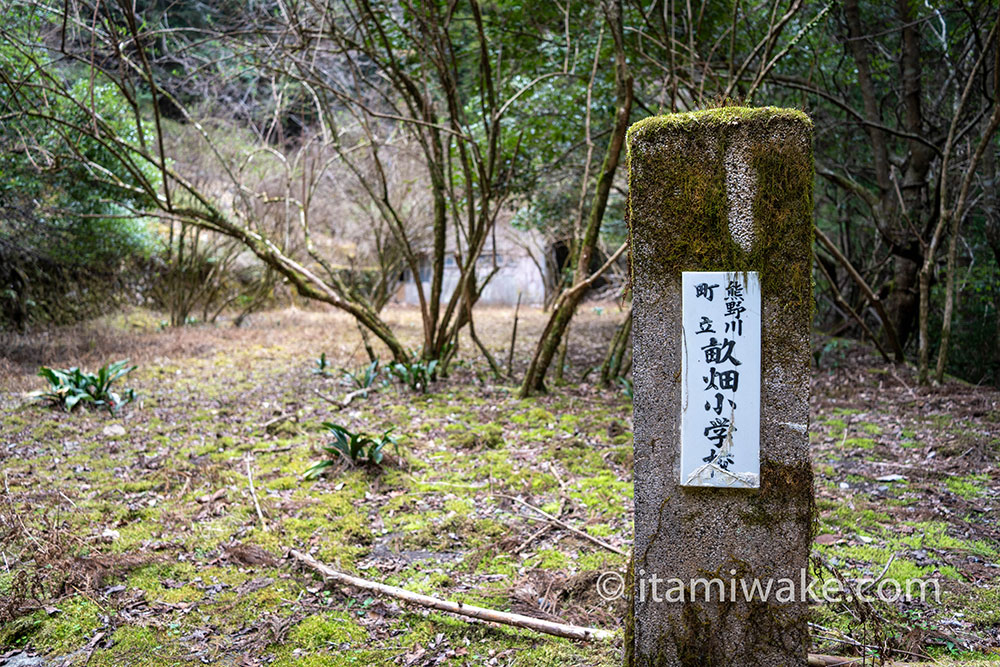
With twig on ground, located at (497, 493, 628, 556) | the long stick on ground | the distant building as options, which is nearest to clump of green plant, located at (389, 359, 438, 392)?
twig on ground, located at (497, 493, 628, 556)

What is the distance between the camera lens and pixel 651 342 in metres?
1.83

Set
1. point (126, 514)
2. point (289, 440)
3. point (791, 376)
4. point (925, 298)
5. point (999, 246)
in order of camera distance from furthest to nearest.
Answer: point (999, 246) → point (925, 298) → point (289, 440) → point (126, 514) → point (791, 376)

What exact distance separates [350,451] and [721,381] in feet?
9.41

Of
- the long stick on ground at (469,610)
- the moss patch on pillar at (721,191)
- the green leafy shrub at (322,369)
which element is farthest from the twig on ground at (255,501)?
the green leafy shrub at (322,369)

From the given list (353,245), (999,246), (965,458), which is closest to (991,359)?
(999,246)

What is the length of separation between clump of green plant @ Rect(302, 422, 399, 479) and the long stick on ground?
1220mm

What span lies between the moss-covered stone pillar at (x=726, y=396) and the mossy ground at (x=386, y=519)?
0.44m

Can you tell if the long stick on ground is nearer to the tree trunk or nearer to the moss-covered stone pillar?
the moss-covered stone pillar

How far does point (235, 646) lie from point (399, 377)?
459 centimetres

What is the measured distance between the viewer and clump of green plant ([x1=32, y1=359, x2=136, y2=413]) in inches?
212

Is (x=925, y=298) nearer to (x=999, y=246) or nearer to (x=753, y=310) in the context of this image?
(x=999, y=246)

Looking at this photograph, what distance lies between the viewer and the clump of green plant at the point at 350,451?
13.2ft

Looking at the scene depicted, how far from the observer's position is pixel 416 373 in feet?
20.9

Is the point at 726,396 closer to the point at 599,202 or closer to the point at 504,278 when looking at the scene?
the point at 599,202
